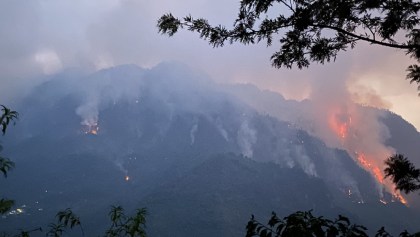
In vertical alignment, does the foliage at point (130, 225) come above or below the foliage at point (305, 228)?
above

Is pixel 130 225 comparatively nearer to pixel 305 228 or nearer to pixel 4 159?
pixel 4 159

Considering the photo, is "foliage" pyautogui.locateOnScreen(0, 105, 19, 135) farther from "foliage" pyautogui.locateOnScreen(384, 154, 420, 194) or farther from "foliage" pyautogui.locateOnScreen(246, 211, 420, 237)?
"foliage" pyautogui.locateOnScreen(384, 154, 420, 194)

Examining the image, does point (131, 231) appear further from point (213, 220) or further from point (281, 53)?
point (213, 220)

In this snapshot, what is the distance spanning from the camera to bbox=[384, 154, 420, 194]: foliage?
6.86 m

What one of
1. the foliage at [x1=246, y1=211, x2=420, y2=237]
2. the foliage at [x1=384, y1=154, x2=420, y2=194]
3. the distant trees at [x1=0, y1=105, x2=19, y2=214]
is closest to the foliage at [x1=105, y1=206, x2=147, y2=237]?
the distant trees at [x1=0, y1=105, x2=19, y2=214]

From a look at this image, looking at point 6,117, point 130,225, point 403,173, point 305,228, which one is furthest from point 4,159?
point 403,173

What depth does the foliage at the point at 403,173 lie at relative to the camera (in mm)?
6855

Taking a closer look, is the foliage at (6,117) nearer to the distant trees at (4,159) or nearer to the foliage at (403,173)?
the distant trees at (4,159)

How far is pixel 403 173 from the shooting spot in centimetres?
690

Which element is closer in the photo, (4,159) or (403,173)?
(4,159)

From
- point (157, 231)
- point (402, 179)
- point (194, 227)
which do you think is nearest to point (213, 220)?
point (194, 227)

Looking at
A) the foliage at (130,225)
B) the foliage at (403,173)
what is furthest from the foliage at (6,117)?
the foliage at (403,173)

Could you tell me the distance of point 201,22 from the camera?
6594 millimetres

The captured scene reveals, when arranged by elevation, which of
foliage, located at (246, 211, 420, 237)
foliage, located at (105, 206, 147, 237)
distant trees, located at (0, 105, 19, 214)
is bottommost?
foliage, located at (246, 211, 420, 237)
